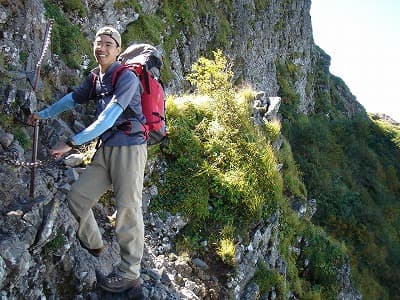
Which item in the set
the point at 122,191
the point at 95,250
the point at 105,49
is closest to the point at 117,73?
the point at 105,49

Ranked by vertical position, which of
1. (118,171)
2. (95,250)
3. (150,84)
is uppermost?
(150,84)

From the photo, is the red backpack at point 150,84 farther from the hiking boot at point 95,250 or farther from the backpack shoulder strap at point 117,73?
the hiking boot at point 95,250

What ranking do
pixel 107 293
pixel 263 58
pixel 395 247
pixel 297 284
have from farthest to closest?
1. pixel 263 58
2. pixel 395 247
3. pixel 297 284
4. pixel 107 293

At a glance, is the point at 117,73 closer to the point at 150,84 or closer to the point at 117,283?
the point at 150,84

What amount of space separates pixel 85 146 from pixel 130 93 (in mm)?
3305

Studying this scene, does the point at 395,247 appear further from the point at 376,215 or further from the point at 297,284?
the point at 297,284

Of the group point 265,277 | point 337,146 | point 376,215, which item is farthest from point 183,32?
point 337,146

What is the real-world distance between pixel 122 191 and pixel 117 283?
39.7 inches

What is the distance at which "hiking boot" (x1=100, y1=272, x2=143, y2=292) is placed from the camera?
15.3 ft

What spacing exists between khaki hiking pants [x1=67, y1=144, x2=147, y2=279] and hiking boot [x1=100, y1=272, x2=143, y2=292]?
0.19 feet

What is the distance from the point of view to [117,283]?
15.3ft

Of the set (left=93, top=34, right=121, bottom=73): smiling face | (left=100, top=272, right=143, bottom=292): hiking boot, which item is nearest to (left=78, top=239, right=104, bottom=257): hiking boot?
(left=100, top=272, right=143, bottom=292): hiking boot

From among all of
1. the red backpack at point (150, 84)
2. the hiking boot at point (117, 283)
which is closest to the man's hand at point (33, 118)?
the red backpack at point (150, 84)

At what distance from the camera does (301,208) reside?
10648mm
